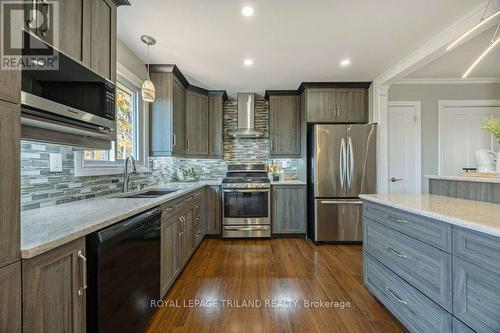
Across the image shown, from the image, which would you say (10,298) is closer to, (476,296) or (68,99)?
(68,99)

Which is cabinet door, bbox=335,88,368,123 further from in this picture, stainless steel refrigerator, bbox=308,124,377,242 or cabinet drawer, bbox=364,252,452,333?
cabinet drawer, bbox=364,252,452,333

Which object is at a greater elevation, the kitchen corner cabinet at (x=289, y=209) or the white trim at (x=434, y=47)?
the white trim at (x=434, y=47)

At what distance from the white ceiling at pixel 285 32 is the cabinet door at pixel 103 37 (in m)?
0.29

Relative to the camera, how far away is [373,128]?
3.52 m

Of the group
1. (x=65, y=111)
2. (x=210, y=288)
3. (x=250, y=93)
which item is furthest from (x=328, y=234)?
(x=65, y=111)

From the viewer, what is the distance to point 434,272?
4.33 feet

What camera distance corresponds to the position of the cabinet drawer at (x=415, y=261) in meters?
1.26

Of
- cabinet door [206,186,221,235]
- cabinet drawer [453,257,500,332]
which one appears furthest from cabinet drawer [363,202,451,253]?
cabinet door [206,186,221,235]

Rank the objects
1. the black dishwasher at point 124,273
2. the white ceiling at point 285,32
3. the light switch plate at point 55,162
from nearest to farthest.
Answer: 1. the black dishwasher at point 124,273
2. the light switch plate at point 55,162
3. the white ceiling at point 285,32

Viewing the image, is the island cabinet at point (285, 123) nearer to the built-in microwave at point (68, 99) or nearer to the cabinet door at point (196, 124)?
the cabinet door at point (196, 124)

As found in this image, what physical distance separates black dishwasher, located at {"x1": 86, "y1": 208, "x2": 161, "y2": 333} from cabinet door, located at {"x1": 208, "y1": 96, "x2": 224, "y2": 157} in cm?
239

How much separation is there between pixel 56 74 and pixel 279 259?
2.77 meters

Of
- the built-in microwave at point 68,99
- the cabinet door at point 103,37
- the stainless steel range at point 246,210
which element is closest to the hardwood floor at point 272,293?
the stainless steel range at point 246,210

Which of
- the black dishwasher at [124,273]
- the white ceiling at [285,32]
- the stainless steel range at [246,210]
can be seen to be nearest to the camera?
the black dishwasher at [124,273]
